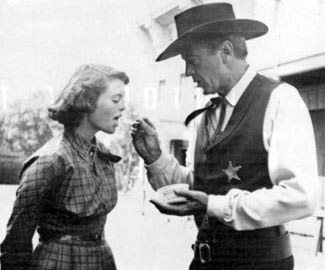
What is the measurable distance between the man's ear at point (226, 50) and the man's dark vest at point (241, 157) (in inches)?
5.9

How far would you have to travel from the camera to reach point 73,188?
1.71m

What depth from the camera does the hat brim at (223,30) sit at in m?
1.68

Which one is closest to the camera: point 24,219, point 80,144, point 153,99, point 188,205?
point 188,205

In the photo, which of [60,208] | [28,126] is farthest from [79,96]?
[28,126]

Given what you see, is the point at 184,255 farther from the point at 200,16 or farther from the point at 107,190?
the point at 200,16

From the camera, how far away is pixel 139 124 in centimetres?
202

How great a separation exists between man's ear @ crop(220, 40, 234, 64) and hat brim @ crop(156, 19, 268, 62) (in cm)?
4

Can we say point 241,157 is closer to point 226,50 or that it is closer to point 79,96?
point 226,50

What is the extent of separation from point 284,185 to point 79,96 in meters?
0.96

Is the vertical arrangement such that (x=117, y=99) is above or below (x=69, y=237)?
above

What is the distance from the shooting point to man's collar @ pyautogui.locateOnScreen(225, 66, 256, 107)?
5.53ft

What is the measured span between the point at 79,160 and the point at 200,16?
2.65ft

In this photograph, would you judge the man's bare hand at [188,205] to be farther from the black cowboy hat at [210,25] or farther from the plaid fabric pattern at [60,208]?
the black cowboy hat at [210,25]

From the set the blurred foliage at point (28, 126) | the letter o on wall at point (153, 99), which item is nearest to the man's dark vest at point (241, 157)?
the letter o on wall at point (153, 99)
